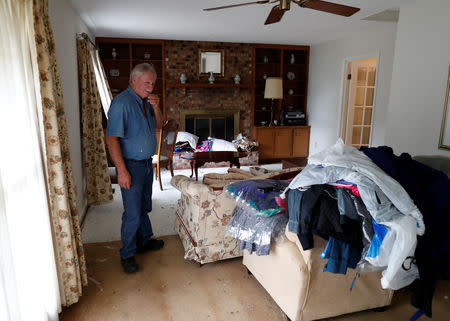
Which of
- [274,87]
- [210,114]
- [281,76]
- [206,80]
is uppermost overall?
[281,76]

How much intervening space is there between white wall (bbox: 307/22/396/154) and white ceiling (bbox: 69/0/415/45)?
0.20 m

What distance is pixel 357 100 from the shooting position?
5.76 meters

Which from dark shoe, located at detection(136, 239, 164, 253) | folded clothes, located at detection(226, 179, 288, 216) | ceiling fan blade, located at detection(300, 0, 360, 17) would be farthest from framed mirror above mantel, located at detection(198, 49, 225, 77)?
folded clothes, located at detection(226, 179, 288, 216)

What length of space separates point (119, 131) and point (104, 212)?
1.84 metres

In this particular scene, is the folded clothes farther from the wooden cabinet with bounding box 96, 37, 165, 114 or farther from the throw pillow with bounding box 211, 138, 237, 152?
the wooden cabinet with bounding box 96, 37, 165, 114

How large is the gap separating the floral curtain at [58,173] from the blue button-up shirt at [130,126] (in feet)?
1.23

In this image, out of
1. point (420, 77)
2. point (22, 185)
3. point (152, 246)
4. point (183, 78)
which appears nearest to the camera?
point (22, 185)

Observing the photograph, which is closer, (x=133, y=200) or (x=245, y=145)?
(x=133, y=200)

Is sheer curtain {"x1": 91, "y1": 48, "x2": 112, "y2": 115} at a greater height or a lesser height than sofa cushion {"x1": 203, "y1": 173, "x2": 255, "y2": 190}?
greater

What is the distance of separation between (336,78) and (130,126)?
4609 mm

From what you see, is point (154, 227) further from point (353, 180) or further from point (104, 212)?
point (353, 180)

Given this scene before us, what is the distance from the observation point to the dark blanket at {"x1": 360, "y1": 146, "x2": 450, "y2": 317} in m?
1.47

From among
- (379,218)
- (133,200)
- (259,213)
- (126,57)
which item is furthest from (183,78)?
(379,218)

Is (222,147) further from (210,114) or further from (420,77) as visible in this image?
(420,77)
